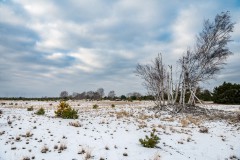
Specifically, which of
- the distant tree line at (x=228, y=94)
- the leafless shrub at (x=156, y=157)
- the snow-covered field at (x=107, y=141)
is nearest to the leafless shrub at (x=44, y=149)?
the snow-covered field at (x=107, y=141)

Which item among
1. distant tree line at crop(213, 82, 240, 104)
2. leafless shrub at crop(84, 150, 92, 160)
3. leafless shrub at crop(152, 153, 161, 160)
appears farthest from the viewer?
distant tree line at crop(213, 82, 240, 104)

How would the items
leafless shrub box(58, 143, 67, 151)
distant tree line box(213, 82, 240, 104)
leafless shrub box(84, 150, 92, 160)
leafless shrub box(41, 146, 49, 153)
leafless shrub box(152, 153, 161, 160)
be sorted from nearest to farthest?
leafless shrub box(84, 150, 92, 160), leafless shrub box(152, 153, 161, 160), leafless shrub box(41, 146, 49, 153), leafless shrub box(58, 143, 67, 151), distant tree line box(213, 82, 240, 104)

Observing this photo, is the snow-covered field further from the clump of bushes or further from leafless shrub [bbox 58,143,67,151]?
the clump of bushes

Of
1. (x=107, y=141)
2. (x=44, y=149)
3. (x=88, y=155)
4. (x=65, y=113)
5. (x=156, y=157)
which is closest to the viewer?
(x=88, y=155)

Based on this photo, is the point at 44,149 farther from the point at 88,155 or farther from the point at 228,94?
the point at 228,94

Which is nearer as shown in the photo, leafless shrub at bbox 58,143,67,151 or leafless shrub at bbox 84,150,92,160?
leafless shrub at bbox 84,150,92,160

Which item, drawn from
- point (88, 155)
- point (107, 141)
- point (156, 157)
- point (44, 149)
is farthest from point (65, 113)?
point (156, 157)

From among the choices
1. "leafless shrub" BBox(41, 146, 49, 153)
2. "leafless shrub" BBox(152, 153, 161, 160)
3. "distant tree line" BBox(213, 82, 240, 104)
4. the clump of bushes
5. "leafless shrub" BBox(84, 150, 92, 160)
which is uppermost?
"distant tree line" BBox(213, 82, 240, 104)

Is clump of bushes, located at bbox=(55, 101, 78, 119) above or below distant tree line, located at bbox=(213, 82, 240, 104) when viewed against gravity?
below

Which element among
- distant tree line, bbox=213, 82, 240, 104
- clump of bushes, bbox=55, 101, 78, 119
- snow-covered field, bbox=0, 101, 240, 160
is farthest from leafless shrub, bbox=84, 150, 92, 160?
distant tree line, bbox=213, 82, 240, 104

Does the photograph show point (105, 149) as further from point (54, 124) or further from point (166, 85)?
point (166, 85)

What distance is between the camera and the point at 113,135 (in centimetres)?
1592

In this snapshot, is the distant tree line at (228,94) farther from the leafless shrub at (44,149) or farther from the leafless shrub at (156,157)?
the leafless shrub at (44,149)

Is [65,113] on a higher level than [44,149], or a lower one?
higher
